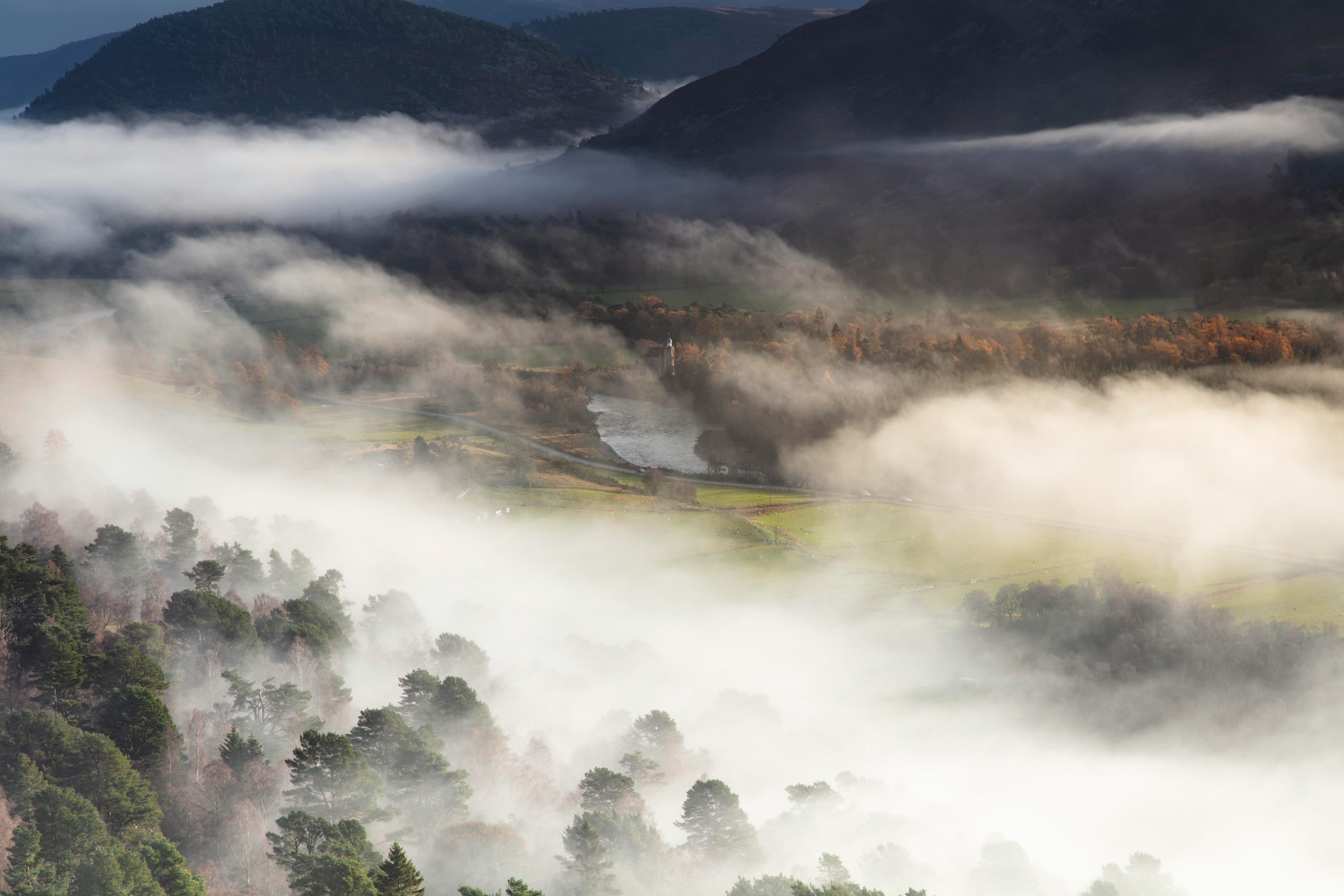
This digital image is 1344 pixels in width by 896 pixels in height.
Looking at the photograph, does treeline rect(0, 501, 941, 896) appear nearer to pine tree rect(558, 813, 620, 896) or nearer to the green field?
pine tree rect(558, 813, 620, 896)

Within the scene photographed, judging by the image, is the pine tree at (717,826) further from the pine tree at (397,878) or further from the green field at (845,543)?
the green field at (845,543)

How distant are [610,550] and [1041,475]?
54.2m

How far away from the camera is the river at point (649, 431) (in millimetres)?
139125

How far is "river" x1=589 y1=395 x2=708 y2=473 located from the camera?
139125 mm

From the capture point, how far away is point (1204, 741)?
62219 mm

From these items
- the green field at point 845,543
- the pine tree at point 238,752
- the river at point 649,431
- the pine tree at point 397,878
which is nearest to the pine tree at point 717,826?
the pine tree at point 397,878

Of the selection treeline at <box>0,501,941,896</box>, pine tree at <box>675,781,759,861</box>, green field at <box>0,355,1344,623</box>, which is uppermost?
treeline at <box>0,501,941,896</box>

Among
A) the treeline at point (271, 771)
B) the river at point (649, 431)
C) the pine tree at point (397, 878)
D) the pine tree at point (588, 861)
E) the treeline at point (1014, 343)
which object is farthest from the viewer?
the river at point (649, 431)

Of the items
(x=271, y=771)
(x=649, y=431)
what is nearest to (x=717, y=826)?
(x=271, y=771)

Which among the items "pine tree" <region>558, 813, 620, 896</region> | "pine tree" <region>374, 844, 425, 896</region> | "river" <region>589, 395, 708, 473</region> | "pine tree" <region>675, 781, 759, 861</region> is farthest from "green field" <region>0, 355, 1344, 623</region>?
"pine tree" <region>374, 844, 425, 896</region>

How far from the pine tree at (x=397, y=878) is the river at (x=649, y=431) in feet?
322

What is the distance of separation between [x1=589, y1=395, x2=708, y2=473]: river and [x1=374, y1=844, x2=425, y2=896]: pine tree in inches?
3864

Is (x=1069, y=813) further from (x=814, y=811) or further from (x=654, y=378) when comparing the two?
(x=654, y=378)

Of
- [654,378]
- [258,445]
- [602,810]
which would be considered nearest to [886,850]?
[602,810]
